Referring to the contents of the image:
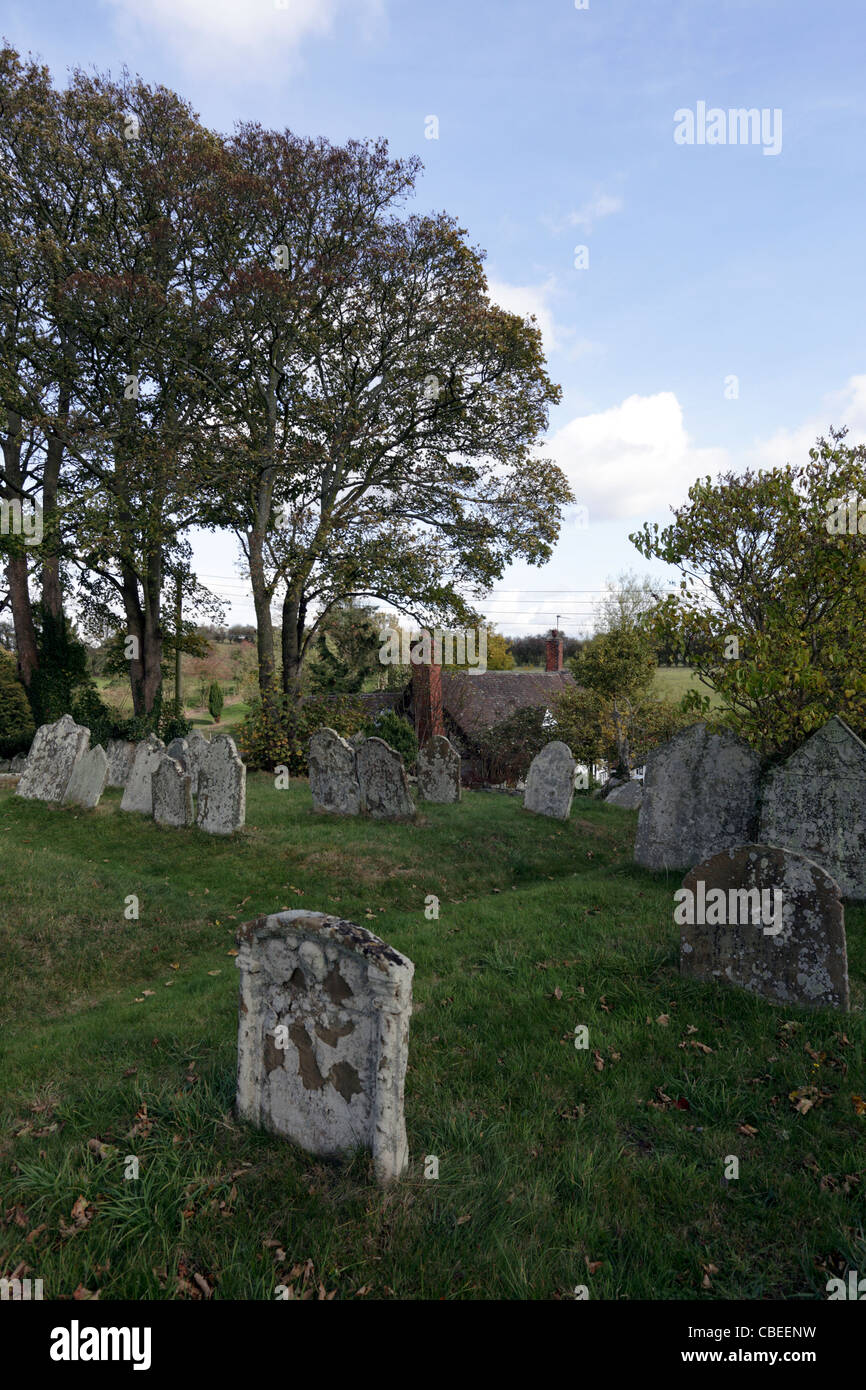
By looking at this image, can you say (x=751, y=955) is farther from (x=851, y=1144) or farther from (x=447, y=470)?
(x=447, y=470)

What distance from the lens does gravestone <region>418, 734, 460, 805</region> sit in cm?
1532

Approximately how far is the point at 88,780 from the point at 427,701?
17917 mm

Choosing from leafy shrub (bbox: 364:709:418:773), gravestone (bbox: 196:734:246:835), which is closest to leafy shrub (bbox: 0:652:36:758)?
leafy shrub (bbox: 364:709:418:773)

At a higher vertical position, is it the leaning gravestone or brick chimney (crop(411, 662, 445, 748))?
brick chimney (crop(411, 662, 445, 748))

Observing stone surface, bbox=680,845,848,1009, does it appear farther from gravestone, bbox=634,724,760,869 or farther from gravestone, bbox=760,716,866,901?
gravestone, bbox=634,724,760,869

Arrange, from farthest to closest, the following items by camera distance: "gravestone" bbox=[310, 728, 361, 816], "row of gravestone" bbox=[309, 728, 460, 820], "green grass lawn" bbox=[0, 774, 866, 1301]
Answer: "gravestone" bbox=[310, 728, 361, 816] → "row of gravestone" bbox=[309, 728, 460, 820] → "green grass lawn" bbox=[0, 774, 866, 1301]

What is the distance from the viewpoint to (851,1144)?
414 cm

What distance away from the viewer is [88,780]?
13234 millimetres

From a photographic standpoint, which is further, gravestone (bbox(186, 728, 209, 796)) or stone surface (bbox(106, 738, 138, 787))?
stone surface (bbox(106, 738, 138, 787))

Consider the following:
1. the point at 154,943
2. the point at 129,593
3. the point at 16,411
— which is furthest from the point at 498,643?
the point at 154,943

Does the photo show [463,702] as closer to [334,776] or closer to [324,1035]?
[334,776]

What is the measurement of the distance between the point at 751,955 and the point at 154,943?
675 cm

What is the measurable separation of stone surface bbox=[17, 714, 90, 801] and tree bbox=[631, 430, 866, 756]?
1097cm
